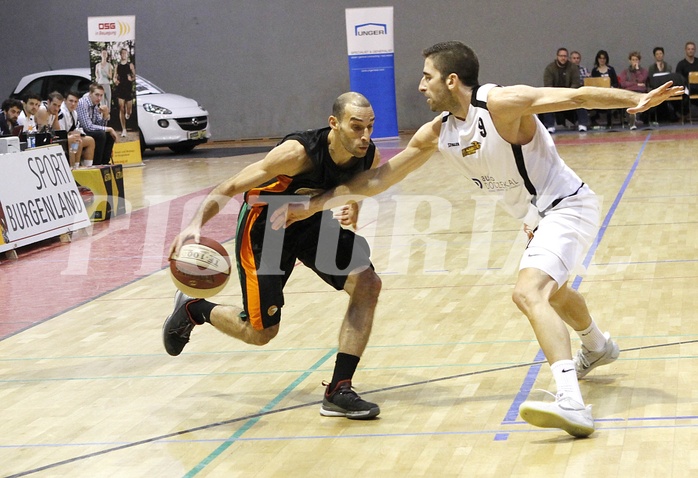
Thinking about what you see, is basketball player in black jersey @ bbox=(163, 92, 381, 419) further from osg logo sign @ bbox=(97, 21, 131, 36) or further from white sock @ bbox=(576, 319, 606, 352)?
osg logo sign @ bbox=(97, 21, 131, 36)

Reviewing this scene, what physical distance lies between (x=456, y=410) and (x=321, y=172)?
1.38 metres

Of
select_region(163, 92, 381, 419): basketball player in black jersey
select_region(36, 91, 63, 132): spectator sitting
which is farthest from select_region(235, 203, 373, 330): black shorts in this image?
select_region(36, 91, 63, 132): spectator sitting

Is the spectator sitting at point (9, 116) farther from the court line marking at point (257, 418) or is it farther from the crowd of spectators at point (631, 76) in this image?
the crowd of spectators at point (631, 76)

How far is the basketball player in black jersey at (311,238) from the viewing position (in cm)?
511

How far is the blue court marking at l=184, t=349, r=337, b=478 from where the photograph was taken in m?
4.52

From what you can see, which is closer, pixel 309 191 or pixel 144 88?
pixel 309 191

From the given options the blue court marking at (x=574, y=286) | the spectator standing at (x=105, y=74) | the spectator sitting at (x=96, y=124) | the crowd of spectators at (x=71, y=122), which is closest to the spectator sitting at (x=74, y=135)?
the crowd of spectators at (x=71, y=122)

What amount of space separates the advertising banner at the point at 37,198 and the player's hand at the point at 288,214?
19.8 feet

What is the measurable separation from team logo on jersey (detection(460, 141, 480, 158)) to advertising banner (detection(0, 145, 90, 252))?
671 centimetres

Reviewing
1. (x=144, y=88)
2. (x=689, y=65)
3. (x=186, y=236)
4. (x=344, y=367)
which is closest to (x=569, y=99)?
(x=344, y=367)

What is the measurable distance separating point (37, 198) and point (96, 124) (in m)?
6.52

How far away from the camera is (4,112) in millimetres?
15078

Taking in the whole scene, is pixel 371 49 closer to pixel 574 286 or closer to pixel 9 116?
pixel 9 116

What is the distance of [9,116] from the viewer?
1499cm
